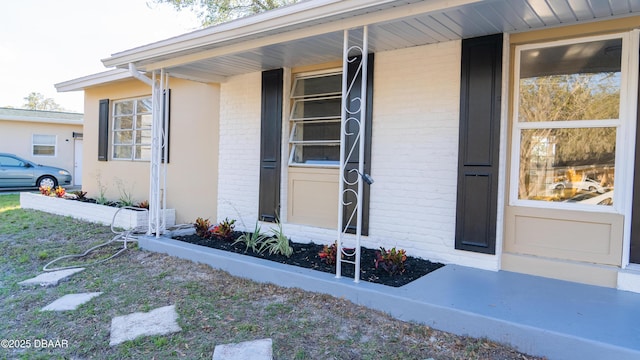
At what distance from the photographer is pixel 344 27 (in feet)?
12.0

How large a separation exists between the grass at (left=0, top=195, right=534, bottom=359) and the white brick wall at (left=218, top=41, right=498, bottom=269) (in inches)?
52.9

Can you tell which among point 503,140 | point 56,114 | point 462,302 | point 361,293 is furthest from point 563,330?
point 56,114

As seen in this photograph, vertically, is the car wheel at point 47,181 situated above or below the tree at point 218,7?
below

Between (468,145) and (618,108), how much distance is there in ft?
4.13

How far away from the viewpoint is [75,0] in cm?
1477

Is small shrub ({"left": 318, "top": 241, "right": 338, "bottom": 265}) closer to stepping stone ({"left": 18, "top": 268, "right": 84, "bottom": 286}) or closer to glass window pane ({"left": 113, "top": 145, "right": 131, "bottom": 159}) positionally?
stepping stone ({"left": 18, "top": 268, "right": 84, "bottom": 286})

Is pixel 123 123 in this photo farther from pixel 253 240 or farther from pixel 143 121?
pixel 253 240

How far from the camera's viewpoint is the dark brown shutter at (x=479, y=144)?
396 cm

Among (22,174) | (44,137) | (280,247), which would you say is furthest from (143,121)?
(44,137)

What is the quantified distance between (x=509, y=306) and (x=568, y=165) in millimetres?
1610

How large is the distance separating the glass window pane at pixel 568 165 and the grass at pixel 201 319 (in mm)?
1848

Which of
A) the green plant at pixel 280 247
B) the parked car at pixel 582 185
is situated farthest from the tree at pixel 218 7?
the parked car at pixel 582 185

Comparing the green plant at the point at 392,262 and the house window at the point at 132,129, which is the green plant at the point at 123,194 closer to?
the house window at the point at 132,129

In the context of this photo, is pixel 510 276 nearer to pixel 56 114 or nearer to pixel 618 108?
pixel 618 108
